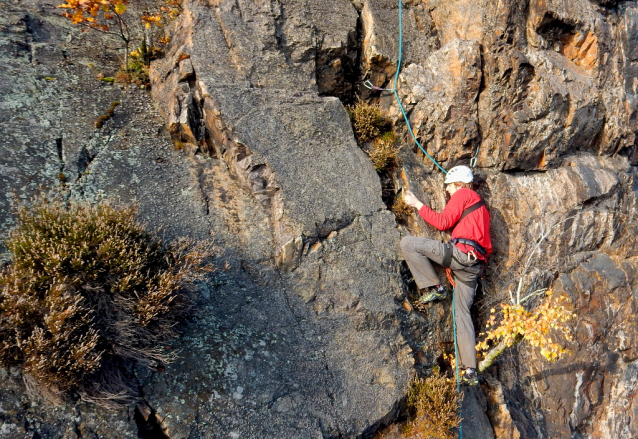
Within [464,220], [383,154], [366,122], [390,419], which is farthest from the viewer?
[366,122]

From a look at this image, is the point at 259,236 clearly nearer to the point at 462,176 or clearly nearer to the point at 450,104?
the point at 462,176

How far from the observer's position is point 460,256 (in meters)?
6.50

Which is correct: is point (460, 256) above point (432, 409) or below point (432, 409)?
above

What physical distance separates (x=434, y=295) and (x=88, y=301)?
4.56 meters

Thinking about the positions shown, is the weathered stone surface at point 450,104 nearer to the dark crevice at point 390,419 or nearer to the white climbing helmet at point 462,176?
the white climbing helmet at point 462,176

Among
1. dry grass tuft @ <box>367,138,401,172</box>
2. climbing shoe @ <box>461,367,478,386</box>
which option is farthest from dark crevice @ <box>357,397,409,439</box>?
dry grass tuft @ <box>367,138,401,172</box>

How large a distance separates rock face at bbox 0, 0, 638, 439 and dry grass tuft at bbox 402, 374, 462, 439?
0.88 ft

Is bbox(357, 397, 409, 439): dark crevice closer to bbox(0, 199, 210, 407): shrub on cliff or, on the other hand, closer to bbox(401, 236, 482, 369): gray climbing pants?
bbox(401, 236, 482, 369): gray climbing pants

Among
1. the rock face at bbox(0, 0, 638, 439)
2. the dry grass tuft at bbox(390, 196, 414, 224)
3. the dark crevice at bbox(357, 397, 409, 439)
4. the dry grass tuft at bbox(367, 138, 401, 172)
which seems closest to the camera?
the rock face at bbox(0, 0, 638, 439)

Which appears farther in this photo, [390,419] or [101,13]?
[101,13]

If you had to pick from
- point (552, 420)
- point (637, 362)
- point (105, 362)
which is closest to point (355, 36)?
point (105, 362)

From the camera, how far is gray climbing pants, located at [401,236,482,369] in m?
6.46

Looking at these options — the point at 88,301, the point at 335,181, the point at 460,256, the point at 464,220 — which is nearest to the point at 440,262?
the point at 460,256

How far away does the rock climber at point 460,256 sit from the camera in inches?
255
